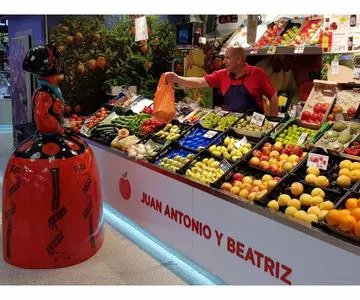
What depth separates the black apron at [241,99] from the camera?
5508 millimetres

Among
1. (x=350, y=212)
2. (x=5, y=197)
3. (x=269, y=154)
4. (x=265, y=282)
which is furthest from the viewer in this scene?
(x=5, y=197)

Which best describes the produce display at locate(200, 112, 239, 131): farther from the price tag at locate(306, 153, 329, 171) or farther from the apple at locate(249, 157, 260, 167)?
the price tag at locate(306, 153, 329, 171)

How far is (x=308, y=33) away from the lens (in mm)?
5812

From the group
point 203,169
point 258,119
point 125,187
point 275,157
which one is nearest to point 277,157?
point 275,157

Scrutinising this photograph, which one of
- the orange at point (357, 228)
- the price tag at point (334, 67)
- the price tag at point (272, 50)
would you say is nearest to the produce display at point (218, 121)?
the price tag at point (272, 50)

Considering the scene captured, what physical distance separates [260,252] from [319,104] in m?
1.84

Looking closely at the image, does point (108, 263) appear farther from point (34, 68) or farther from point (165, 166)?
point (34, 68)

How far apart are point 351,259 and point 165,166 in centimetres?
222

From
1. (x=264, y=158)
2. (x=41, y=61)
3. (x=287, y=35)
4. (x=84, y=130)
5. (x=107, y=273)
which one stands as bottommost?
(x=107, y=273)

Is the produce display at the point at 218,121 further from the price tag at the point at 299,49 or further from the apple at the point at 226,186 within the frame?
the apple at the point at 226,186

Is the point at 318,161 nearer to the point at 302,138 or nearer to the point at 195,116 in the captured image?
the point at 302,138

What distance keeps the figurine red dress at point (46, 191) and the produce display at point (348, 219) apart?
2.29 meters

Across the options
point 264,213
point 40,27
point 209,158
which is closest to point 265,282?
point 264,213
